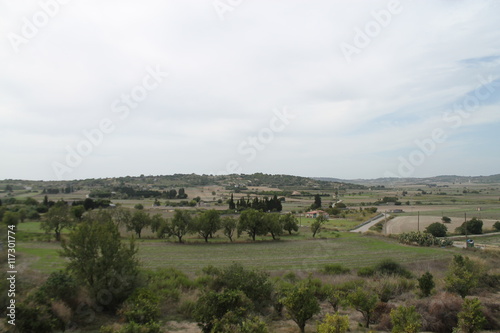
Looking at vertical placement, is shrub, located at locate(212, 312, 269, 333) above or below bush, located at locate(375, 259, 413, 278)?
above

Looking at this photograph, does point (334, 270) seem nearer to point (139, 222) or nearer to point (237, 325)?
point (237, 325)

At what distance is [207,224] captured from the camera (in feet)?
134

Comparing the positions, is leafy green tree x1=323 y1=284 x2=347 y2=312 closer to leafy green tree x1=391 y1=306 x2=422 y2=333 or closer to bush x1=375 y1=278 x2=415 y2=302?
bush x1=375 y1=278 x2=415 y2=302

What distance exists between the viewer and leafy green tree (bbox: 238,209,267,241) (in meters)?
41.7

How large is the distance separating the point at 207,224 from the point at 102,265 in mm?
28499

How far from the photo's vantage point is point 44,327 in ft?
30.2

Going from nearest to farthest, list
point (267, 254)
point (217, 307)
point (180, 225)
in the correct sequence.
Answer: point (217, 307) → point (267, 254) → point (180, 225)

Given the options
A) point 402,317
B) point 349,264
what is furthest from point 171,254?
point 402,317

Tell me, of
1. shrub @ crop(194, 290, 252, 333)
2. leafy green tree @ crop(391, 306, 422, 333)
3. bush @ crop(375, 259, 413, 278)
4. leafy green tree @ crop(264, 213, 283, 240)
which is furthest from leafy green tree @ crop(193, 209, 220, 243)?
leafy green tree @ crop(391, 306, 422, 333)

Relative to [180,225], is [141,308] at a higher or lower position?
higher

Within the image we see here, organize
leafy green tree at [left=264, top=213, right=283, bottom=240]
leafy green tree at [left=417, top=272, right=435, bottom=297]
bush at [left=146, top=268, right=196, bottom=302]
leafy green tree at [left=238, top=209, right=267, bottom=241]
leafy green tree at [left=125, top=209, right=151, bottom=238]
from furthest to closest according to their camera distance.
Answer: leafy green tree at [left=125, top=209, right=151, bottom=238]
leafy green tree at [left=264, top=213, right=283, bottom=240]
leafy green tree at [left=238, top=209, right=267, bottom=241]
leafy green tree at [left=417, top=272, right=435, bottom=297]
bush at [left=146, top=268, right=196, bottom=302]

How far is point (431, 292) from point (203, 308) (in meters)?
11.7

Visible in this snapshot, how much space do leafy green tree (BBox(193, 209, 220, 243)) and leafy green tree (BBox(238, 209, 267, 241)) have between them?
132 inches

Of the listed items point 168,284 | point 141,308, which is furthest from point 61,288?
point 168,284
